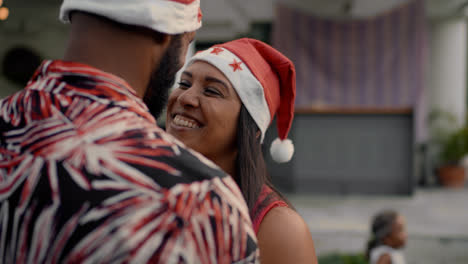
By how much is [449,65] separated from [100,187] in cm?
938

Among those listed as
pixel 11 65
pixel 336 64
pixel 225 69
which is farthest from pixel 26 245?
pixel 336 64

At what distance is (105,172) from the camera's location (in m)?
0.61

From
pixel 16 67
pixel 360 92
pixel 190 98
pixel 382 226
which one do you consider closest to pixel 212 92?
pixel 190 98

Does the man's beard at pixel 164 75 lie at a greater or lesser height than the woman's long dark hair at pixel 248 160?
greater

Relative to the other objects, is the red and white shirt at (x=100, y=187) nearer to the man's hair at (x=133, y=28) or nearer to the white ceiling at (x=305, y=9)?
the man's hair at (x=133, y=28)

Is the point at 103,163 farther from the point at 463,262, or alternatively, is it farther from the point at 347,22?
the point at 347,22

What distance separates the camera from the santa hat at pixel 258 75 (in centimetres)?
145

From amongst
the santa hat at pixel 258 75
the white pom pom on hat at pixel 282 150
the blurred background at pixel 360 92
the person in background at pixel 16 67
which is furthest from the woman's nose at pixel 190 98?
the person in background at pixel 16 67

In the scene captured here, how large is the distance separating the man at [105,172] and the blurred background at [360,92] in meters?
4.16

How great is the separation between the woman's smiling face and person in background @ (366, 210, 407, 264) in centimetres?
198

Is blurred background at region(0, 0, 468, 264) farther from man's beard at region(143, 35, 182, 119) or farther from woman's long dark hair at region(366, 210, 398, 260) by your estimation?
man's beard at region(143, 35, 182, 119)

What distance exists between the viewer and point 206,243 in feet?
2.09

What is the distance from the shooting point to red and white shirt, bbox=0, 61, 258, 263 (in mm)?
594

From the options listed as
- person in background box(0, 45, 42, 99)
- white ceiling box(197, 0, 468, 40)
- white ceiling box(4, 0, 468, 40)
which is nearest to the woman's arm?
person in background box(0, 45, 42, 99)
